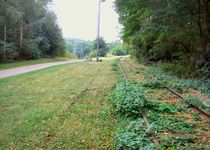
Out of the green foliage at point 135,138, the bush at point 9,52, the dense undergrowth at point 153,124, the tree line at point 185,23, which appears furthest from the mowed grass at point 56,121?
the bush at point 9,52

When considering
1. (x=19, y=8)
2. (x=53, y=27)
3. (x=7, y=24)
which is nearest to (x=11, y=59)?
(x=7, y=24)

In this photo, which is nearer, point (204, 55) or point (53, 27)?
point (204, 55)

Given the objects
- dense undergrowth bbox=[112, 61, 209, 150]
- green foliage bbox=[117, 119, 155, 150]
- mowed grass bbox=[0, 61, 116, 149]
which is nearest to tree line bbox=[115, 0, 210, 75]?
dense undergrowth bbox=[112, 61, 209, 150]

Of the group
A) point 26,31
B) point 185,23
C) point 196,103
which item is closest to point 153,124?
point 196,103

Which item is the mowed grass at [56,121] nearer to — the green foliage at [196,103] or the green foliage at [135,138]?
the green foliage at [135,138]

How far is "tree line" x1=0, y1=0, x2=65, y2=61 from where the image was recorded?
25.0 meters

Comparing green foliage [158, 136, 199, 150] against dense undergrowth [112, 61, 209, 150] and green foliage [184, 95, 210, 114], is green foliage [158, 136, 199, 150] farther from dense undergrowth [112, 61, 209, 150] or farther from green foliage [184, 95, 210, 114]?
green foliage [184, 95, 210, 114]

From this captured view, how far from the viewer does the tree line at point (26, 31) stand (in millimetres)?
25047

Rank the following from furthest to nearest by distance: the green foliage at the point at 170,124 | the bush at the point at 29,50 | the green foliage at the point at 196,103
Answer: the bush at the point at 29,50, the green foliage at the point at 196,103, the green foliage at the point at 170,124

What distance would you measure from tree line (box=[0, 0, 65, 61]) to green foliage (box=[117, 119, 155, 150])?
2242 centimetres

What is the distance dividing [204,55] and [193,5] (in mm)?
3392

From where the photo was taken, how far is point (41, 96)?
8.70 metres

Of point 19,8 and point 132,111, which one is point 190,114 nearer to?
point 132,111

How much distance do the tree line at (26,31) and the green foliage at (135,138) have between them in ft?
73.5
